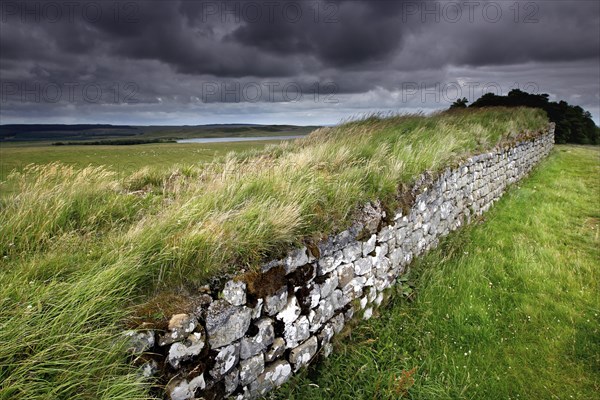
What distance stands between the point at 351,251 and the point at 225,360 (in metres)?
1.99

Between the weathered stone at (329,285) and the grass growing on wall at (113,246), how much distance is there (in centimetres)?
53

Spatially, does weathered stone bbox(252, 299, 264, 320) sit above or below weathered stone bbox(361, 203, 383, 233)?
below

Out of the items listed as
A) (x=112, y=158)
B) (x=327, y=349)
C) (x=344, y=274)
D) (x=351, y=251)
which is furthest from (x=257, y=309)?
(x=112, y=158)

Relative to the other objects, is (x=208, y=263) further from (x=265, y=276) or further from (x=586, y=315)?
(x=586, y=315)

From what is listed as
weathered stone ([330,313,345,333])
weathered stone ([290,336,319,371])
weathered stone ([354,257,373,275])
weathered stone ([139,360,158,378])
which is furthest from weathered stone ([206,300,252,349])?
weathered stone ([354,257,373,275])

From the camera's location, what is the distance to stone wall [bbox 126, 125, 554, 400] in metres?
2.59

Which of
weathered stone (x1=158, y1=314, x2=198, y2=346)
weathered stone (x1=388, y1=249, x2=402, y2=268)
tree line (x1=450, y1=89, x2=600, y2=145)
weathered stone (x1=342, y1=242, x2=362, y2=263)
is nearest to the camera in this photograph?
weathered stone (x1=158, y1=314, x2=198, y2=346)

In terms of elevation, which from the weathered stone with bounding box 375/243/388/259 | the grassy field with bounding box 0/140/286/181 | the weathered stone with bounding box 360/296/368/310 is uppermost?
the grassy field with bounding box 0/140/286/181

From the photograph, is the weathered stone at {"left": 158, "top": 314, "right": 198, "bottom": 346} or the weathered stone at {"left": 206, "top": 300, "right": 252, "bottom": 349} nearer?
the weathered stone at {"left": 158, "top": 314, "right": 198, "bottom": 346}

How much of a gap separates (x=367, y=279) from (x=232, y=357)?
2213mm

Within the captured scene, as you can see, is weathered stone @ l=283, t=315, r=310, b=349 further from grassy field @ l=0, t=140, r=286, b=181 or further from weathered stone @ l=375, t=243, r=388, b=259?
grassy field @ l=0, t=140, r=286, b=181

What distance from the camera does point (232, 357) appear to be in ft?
9.61

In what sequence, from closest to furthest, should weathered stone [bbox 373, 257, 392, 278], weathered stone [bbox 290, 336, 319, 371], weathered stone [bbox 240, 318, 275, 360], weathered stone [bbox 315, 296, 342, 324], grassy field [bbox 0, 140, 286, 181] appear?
weathered stone [bbox 240, 318, 275, 360]
weathered stone [bbox 290, 336, 319, 371]
weathered stone [bbox 315, 296, 342, 324]
weathered stone [bbox 373, 257, 392, 278]
grassy field [bbox 0, 140, 286, 181]

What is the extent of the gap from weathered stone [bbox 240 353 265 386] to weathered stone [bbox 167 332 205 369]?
1.77 feet
